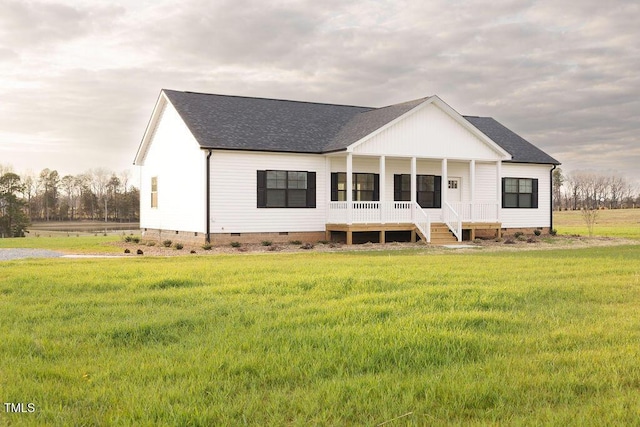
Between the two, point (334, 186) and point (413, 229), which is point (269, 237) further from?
point (413, 229)

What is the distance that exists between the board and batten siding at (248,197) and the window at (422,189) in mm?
4078

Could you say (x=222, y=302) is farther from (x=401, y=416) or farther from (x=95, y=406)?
(x=401, y=416)

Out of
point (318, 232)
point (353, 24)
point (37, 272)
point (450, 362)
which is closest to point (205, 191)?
point (318, 232)

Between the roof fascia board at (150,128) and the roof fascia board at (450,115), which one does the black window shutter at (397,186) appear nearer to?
the roof fascia board at (450,115)

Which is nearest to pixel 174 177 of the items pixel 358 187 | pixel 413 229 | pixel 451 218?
pixel 358 187

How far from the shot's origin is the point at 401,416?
4.31 m

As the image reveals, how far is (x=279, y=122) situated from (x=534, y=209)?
13.3 meters

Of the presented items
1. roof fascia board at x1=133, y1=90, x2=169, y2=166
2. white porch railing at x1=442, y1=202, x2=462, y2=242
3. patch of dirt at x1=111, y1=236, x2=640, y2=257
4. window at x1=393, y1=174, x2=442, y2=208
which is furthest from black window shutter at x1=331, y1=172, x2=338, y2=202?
roof fascia board at x1=133, y1=90, x2=169, y2=166

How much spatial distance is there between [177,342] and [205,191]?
16358 millimetres

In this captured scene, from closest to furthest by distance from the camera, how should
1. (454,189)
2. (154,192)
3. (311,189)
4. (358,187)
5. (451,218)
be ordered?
(311,189)
(358,187)
(451,218)
(154,192)
(454,189)

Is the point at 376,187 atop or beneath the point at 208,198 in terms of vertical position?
atop

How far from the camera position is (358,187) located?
84.2 feet

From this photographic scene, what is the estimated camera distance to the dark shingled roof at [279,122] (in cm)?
2330

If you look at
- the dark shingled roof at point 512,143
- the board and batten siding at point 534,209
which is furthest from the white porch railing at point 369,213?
the dark shingled roof at point 512,143
